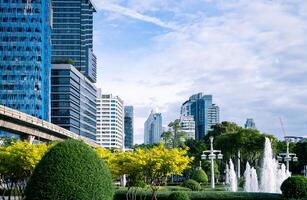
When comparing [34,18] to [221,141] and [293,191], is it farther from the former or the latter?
[293,191]

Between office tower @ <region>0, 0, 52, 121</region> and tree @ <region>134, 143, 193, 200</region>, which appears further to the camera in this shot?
office tower @ <region>0, 0, 52, 121</region>

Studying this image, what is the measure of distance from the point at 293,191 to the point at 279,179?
19.6m

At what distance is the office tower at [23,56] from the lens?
419 ft

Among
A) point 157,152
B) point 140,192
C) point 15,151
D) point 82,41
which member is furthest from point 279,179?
point 82,41

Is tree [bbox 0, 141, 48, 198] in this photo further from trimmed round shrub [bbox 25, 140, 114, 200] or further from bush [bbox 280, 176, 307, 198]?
trimmed round shrub [bbox 25, 140, 114, 200]

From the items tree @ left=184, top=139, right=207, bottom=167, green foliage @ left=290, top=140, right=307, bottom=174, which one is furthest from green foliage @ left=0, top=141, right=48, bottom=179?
tree @ left=184, top=139, right=207, bottom=167

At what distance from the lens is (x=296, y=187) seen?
32.1m

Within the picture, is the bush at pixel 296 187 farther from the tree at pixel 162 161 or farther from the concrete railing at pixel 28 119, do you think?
the concrete railing at pixel 28 119

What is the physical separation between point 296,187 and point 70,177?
66.7 feet

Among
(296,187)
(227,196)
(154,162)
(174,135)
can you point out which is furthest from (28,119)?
(174,135)

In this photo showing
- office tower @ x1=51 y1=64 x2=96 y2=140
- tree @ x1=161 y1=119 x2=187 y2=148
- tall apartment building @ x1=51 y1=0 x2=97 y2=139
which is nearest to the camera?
tree @ x1=161 y1=119 x2=187 y2=148

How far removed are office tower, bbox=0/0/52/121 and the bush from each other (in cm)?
10132

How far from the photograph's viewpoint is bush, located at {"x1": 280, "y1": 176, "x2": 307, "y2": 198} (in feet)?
105

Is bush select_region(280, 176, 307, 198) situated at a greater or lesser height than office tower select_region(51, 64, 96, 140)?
lesser
